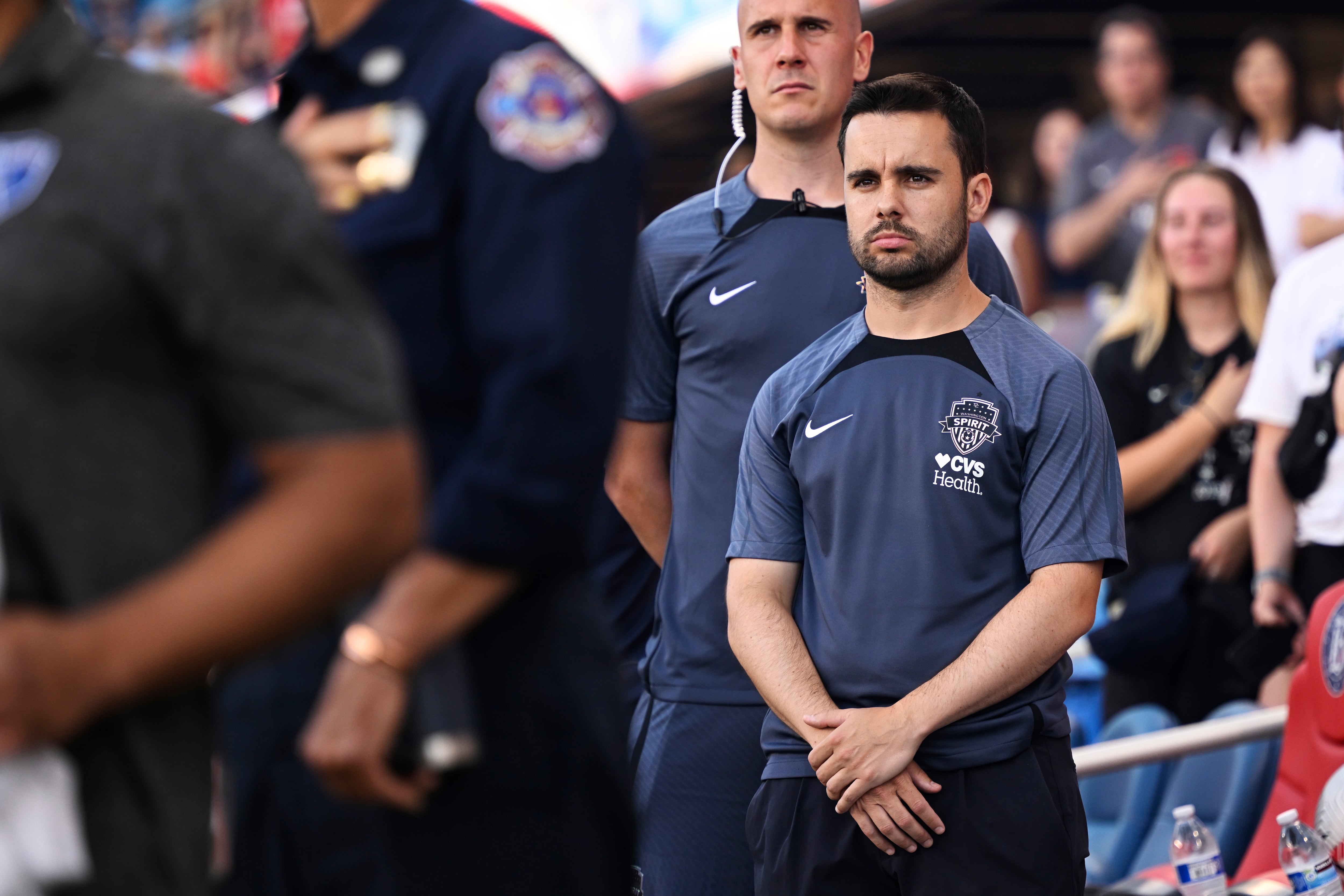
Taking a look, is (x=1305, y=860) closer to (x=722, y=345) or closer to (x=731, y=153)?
(x=722, y=345)

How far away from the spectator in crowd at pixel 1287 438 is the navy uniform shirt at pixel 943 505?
2.22m

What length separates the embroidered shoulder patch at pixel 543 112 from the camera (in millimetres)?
1830

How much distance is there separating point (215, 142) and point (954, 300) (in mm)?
2140

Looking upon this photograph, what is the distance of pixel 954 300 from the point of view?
3.35 metres

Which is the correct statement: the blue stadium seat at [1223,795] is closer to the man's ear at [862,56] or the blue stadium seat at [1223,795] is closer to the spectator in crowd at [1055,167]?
the man's ear at [862,56]

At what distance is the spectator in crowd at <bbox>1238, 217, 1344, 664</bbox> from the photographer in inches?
207

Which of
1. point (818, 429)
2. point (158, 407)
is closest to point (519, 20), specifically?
point (158, 407)

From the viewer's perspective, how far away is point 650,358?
3.83m

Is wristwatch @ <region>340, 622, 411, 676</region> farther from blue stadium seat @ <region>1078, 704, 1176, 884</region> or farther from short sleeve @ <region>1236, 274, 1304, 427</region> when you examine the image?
short sleeve @ <region>1236, 274, 1304, 427</region>

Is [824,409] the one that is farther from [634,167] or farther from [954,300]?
[634,167]

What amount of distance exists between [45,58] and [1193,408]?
471 centimetres

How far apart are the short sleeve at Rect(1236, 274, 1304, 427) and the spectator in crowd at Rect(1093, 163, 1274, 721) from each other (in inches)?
5.9

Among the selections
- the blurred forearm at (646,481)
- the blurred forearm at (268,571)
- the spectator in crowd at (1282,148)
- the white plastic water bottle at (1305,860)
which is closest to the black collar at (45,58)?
the blurred forearm at (268,571)

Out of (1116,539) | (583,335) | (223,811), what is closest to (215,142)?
(583,335)
